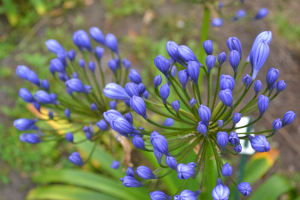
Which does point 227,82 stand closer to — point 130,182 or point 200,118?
point 200,118

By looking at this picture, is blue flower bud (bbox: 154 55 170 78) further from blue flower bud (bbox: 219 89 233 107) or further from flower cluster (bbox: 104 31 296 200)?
blue flower bud (bbox: 219 89 233 107)

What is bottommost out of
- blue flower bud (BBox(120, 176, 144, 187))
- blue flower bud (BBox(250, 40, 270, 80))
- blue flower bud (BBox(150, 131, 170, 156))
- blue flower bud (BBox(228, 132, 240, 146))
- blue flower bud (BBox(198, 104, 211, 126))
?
blue flower bud (BBox(120, 176, 144, 187))

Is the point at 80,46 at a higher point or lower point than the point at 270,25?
lower

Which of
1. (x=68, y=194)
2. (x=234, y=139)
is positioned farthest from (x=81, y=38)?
(x=68, y=194)

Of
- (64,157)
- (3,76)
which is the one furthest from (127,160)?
(3,76)

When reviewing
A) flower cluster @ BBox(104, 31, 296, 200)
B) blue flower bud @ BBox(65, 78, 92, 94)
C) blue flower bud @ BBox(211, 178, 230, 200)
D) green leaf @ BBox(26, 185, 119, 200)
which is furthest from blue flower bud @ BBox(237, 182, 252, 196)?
green leaf @ BBox(26, 185, 119, 200)

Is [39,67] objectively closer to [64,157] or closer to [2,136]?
[2,136]
